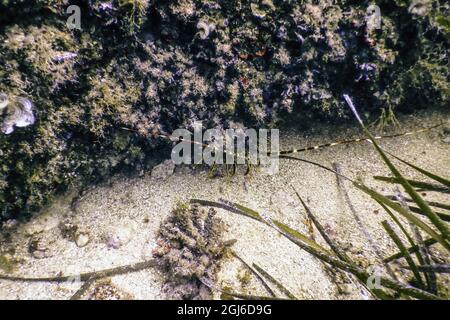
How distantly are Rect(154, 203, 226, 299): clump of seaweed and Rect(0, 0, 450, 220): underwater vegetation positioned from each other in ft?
2.93

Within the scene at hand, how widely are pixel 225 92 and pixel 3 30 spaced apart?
76.8 inches

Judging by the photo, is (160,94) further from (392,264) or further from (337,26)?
(392,264)

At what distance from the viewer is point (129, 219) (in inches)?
134

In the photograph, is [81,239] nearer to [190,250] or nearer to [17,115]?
[190,250]

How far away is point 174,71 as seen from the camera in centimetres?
314

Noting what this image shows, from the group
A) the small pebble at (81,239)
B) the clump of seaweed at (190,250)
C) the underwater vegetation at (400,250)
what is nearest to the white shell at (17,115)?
the small pebble at (81,239)

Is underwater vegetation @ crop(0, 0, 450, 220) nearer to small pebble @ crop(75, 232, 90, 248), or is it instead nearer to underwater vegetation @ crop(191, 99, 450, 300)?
small pebble @ crop(75, 232, 90, 248)

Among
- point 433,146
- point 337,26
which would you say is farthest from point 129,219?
point 433,146

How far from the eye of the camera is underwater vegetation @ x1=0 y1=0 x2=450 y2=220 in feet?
9.02

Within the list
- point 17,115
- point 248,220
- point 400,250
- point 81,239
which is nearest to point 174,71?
point 17,115

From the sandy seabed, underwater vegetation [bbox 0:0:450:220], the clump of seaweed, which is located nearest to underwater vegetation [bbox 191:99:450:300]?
the sandy seabed

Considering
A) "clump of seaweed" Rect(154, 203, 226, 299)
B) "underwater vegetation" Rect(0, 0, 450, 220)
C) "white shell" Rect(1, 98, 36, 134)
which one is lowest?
"clump of seaweed" Rect(154, 203, 226, 299)

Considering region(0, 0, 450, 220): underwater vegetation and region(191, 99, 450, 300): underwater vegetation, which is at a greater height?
region(0, 0, 450, 220): underwater vegetation

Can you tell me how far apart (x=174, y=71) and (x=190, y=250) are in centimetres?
175
